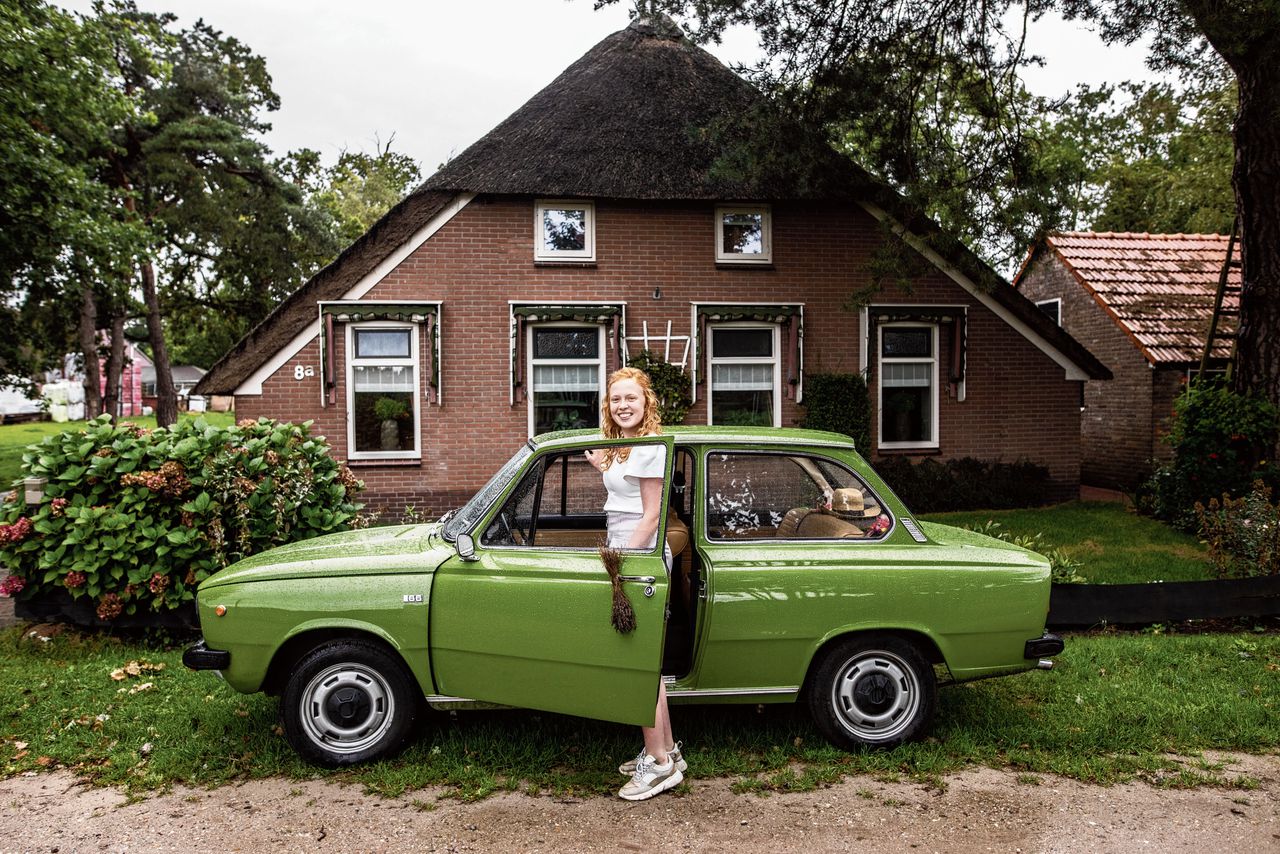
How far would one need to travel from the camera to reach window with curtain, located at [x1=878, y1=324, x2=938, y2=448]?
13.4 metres

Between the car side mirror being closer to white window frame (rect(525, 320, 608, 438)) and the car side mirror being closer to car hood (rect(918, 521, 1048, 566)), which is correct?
car hood (rect(918, 521, 1048, 566))

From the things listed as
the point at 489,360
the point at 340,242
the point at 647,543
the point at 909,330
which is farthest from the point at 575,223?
the point at 340,242

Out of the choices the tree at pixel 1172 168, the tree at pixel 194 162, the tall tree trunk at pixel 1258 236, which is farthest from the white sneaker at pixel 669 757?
the tree at pixel 194 162

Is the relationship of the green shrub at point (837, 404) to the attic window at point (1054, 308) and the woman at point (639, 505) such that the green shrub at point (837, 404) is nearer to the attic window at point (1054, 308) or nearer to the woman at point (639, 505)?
the attic window at point (1054, 308)

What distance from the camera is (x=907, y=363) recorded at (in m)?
13.4

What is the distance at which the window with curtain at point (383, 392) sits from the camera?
39.6 feet

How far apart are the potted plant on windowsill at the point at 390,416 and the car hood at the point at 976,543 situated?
906cm

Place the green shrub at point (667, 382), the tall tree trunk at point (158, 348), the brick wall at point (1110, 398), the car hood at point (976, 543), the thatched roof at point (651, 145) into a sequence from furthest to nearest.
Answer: the tall tree trunk at point (158, 348)
the brick wall at point (1110, 398)
the green shrub at point (667, 382)
the thatched roof at point (651, 145)
the car hood at point (976, 543)

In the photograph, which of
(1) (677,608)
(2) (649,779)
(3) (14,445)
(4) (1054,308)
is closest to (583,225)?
(1) (677,608)

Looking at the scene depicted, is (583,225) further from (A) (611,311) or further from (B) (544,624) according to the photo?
(B) (544,624)

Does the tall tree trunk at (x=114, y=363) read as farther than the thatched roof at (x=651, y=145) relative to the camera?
Yes

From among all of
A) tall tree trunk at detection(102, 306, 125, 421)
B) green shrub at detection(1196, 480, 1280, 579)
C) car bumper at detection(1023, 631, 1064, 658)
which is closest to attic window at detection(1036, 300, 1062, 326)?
green shrub at detection(1196, 480, 1280, 579)

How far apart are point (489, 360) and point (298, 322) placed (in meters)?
2.66

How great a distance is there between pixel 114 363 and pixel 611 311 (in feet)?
72.4
